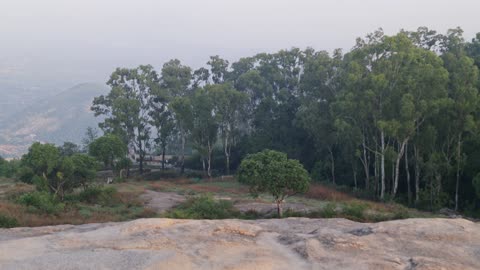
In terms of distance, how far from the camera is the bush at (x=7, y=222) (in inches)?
613

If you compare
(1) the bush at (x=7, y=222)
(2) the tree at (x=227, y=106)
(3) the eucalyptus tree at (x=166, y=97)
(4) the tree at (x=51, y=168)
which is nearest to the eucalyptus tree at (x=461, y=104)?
(2) the tree at (x=227, y=106)

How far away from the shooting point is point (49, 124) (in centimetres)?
16362

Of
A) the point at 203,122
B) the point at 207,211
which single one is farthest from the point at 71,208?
the point at 203,122

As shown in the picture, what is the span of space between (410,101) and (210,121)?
18371mm

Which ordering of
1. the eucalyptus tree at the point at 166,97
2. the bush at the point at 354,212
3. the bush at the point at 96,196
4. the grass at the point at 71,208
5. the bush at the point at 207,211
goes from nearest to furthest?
the grass at the point at 71,208 < the bush at the point at 207,211 < the bush at the point at 354,212 < the bush at the point at 96,196 < the eucalyptus tree at the point at 166,97

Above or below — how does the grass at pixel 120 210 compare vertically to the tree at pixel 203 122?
below

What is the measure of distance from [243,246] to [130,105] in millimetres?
31307

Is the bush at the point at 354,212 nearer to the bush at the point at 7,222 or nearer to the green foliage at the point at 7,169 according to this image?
the bush at the point at 7,222

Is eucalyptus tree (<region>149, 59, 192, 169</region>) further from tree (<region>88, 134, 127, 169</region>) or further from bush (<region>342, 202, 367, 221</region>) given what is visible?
bush (<region>342, 202, 367, 221</region>)

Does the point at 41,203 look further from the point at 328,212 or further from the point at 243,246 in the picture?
the point at 328,212

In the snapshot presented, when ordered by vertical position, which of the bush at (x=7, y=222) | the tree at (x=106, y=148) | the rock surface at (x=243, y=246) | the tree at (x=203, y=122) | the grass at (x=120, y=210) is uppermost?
the tree at (x=203, y=122)

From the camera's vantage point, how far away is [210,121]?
38.8m

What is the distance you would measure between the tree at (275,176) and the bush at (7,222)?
30.3ft

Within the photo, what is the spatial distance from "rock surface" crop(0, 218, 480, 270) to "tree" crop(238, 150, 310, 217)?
5.77 m
